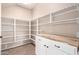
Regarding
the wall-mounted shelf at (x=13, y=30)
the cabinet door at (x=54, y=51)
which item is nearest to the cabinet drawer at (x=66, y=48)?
the cabinet door at (x=54, y=51)

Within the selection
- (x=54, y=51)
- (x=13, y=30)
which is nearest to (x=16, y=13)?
(x=13, y=30)

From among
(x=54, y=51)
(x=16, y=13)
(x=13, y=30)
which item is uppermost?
(x=16, y=13)

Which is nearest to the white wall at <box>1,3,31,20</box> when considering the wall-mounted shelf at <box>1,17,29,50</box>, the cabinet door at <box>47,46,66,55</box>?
the wall-mounted shelf at <box>1,17,29,50</box>

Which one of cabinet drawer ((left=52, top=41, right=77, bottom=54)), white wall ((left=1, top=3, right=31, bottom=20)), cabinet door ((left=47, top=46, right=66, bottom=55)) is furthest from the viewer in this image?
white wall ((left=1, top=3, right=31, bottom=20))

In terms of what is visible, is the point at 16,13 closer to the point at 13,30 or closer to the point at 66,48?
the point at 13,30

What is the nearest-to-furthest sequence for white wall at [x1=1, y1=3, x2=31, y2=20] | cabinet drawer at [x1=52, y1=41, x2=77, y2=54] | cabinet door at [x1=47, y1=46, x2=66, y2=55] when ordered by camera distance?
cabinet drawer at [x1=52, y1=41, x2=77, y2=54] < cabinet door at [x1=47, y1=46, x2=66, y2=55] < white wall at [x1=1, y1=3, x2=31, y2=20]

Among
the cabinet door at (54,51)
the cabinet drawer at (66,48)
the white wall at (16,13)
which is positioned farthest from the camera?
the white wall at (16,13)

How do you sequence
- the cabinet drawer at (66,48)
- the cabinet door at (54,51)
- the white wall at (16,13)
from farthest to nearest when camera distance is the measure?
the white wall at (16,13), the cabinet door at (54,51), the cabinet drawer at (66,48)

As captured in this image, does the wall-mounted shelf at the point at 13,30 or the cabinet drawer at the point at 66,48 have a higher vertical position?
the wall-mounted shelf at the point at 13,30

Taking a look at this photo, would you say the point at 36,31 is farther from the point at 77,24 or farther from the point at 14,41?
the point at 77,24

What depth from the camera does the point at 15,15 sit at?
0.99m

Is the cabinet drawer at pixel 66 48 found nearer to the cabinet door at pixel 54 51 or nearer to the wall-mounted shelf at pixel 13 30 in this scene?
the cabinet door at pixel 54 51

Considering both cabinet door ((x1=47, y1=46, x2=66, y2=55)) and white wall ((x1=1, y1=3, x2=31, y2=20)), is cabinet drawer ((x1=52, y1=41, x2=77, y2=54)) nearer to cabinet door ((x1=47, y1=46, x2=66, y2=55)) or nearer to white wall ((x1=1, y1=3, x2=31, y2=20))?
cabinet door ((x1=47, y1=46, x2=66, y2=55))
